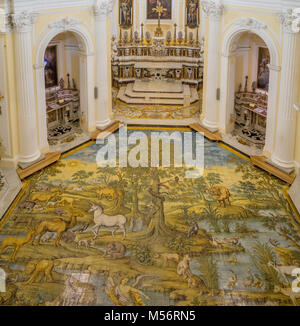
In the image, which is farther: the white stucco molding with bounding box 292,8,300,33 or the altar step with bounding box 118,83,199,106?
the altar step with bounding box 118,83,199,106

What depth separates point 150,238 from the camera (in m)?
12.1

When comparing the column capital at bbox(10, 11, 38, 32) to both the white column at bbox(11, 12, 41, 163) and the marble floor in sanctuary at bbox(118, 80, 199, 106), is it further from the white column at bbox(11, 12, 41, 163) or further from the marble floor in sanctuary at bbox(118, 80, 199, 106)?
the marble floor in sanctuary at bbox(118, 80, 199, 106)

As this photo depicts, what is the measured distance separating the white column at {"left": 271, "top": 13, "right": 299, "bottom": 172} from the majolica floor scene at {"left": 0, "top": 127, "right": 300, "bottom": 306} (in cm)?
82

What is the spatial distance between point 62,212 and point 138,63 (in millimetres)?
13387

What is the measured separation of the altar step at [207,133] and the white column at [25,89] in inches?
243

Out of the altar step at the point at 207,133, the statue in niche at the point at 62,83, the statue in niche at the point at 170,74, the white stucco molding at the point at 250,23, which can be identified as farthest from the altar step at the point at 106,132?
the statue in niche at the point at 170,74

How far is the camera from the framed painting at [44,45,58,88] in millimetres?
18959

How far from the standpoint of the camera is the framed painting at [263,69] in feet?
61.8

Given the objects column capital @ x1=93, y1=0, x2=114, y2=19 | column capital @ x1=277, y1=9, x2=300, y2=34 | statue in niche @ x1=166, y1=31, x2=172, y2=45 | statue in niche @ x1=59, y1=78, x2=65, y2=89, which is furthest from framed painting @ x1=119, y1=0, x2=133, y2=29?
column capital @ x1=277, y1=9, x2=300, y2=34

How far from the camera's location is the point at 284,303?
973 centimetres

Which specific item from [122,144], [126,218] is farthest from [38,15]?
[126,218]

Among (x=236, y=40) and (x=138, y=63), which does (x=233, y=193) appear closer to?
(x=236, y=40)

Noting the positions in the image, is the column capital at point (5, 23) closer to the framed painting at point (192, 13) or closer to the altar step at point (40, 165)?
the altar step at point (40, 165)

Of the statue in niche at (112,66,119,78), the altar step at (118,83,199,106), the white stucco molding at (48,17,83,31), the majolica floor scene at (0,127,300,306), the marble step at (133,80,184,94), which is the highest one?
the white stucco molding at (48,17,83,31)
